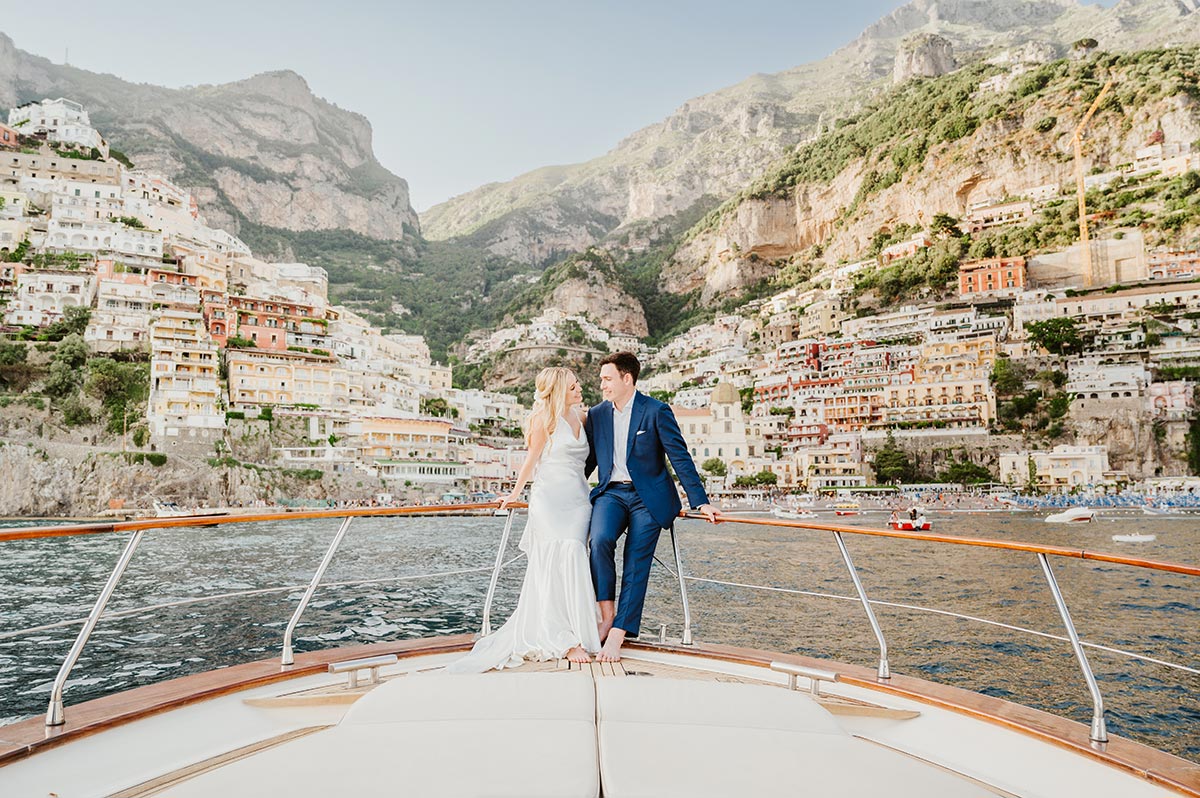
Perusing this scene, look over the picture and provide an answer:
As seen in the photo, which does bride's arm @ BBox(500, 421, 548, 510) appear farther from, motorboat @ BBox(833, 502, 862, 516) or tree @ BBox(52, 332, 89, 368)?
tree @ BBox(52, 332, 89, 368)

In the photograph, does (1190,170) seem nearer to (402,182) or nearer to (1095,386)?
(1095,386)

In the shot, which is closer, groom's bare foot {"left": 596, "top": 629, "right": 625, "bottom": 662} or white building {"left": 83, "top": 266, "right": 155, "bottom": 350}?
groom's bare foot {"left": 596, "top": 629, "right": 625, "bottom": 662}

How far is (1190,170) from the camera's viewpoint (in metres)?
50.1

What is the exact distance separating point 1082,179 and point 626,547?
68091mm

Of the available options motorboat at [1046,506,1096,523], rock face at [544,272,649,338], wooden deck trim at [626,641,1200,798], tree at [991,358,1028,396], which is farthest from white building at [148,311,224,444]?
tree at [991,358,1028,396]

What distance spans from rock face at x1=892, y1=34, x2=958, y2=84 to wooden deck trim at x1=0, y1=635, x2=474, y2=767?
102428mm

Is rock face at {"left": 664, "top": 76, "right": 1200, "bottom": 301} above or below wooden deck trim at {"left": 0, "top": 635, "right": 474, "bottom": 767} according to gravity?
above

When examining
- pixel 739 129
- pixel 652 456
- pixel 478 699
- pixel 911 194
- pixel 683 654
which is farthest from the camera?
pixel 739 129

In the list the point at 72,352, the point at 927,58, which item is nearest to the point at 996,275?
the point at 927,58

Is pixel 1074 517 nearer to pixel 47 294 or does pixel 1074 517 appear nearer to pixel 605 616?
pixel 605 616

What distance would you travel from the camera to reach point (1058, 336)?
4572 cm

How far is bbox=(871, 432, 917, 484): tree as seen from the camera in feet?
144

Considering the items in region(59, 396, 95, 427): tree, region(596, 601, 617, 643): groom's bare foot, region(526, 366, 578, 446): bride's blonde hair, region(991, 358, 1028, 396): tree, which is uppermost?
region(991, 358, 1028, 396): tree

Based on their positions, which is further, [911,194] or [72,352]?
[911,194]
